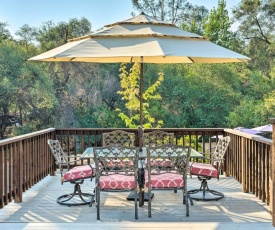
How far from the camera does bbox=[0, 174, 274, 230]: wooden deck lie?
3896mm

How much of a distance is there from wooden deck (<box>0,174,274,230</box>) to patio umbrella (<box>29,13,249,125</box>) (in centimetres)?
187

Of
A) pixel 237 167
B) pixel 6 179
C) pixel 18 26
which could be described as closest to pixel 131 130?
pixel 237 167

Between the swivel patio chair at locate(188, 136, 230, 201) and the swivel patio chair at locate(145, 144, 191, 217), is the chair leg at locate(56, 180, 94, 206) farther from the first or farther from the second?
the swivel patio chair at locate(188, 136, 230, 201)

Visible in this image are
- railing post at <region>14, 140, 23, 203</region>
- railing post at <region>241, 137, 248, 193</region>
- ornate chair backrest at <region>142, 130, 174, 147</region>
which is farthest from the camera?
ornate chair backrest at <region>142, 130, 174, 147</region>

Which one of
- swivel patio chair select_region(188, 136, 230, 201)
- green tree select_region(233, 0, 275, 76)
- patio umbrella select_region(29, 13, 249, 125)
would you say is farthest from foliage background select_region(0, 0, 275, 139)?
patio umbrella select_region(29, 13, 249, 125)

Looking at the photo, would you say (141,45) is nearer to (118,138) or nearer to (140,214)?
(140,214)

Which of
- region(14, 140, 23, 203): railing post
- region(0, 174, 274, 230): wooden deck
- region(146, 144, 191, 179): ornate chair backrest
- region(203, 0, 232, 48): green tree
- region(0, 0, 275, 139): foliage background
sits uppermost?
region(203, 0, 232, 48): green tree

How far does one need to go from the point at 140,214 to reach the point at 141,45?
204 centimetres

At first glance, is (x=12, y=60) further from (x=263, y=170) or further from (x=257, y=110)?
(x=263, y=170)

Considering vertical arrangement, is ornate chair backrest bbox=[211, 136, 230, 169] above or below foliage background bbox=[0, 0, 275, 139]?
below

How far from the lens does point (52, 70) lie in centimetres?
1664

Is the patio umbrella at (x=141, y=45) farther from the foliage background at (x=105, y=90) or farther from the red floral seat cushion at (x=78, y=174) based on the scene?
the foliage background at (x=105, y=90)

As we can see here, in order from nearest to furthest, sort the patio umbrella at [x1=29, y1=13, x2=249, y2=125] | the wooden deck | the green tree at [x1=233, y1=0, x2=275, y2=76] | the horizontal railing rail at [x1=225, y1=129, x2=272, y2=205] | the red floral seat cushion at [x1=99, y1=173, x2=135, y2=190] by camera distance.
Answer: the wooden deck → the patio umbrella at [x1=29, y1=13, x2=249, y2=125] → the red floral seat cushion at [x1=99, y1=173, x2=135, y2=190] → the horizontal railing rail at [x1=225, y1=129, x2=272, y2=205] → the green tree at [x1=233, y1=0, x2=275, y2=76]

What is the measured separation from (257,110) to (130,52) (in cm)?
1369
